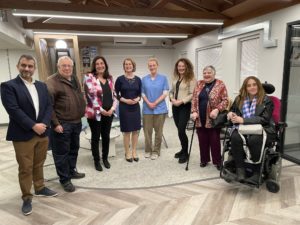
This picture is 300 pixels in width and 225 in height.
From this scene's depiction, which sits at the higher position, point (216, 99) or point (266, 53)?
point (266, 53)

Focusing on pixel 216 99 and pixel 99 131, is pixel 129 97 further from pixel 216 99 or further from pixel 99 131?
pixel 216 99

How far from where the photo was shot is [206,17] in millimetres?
4676

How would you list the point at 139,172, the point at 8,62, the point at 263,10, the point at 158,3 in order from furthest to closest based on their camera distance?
the point at 8,62
the point at 158,3
the point at 263,10
the point at 139,172

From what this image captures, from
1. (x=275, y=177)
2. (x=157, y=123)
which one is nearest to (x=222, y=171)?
(x=275, y=177)

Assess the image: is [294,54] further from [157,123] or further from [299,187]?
[157,123]

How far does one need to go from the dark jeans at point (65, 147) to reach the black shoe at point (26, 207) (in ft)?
1.44

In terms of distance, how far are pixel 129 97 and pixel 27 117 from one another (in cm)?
147

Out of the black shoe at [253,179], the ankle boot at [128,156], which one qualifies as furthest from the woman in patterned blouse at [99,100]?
the black shoe at [253,179]

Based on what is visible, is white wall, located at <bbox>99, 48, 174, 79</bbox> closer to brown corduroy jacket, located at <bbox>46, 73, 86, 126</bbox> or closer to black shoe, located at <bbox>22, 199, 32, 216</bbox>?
brown corduroy jacket, located at <bbox>46, 73, 86, 126</bbox>

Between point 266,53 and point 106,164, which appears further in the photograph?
point 266,53

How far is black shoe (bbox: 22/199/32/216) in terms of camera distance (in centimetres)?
233

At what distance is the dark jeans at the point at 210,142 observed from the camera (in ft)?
10.3

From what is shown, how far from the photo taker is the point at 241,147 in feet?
8.46

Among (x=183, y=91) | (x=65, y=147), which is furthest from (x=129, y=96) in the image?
(x=65, y=147)
